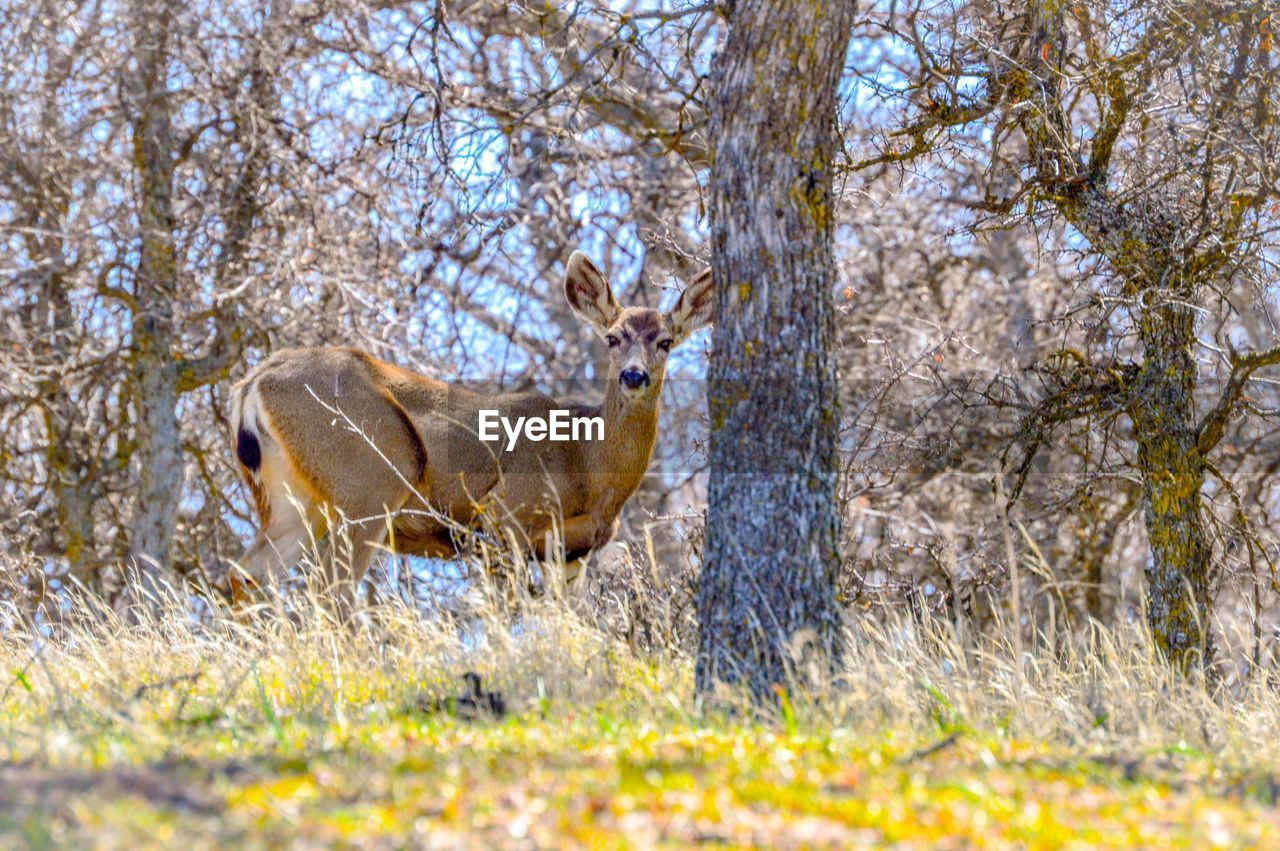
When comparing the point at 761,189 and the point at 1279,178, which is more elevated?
the point at 1279,178

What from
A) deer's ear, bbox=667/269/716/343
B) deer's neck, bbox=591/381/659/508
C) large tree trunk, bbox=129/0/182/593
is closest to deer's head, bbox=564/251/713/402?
deer's ear, bbox=667/269/716/343

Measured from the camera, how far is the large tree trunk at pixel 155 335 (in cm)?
1074

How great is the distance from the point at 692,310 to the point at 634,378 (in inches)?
24.0

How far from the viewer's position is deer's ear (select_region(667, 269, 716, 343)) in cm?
859

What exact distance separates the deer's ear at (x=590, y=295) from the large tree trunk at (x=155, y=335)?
3441 millimetres

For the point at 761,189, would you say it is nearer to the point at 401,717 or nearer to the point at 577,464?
the point at 401,717

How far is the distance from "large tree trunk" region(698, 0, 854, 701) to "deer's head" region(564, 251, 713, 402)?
2.95m

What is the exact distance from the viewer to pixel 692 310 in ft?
28.5

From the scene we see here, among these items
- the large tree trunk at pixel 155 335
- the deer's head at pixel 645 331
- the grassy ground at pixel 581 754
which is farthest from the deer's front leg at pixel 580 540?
the large tree trunk at pixel 155 335

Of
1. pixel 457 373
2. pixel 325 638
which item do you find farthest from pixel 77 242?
pixel 325 638

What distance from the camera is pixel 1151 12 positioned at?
7.12 metres

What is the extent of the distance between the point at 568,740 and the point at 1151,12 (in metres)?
4.85

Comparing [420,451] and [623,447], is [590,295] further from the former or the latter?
[420,451]

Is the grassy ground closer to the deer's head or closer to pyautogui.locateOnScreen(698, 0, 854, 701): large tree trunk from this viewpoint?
pyautogui.locateOnScreen(698, 0, 854, 701): large tree trunk
